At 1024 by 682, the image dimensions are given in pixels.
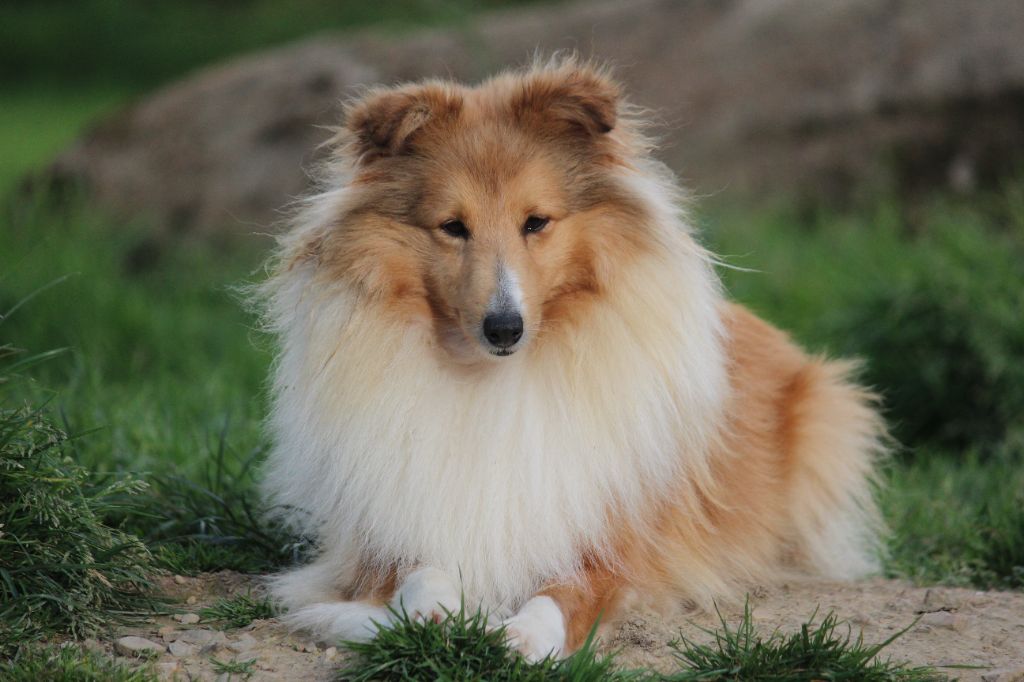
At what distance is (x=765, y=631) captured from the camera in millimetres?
3760

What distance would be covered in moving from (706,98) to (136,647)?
22.0 feet

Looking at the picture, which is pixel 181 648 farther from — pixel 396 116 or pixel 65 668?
pixel 396 116

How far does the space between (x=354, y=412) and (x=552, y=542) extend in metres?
0.72

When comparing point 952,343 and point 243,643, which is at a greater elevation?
point 952,343

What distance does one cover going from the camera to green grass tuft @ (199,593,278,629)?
3826 millimetres

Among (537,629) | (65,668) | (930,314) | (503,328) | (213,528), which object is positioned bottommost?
(213,528)

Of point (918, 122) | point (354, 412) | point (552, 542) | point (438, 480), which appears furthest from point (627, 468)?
point (918, 122)

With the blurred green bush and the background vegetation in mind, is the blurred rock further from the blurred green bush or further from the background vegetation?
the blurred green bush

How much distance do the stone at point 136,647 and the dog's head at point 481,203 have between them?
1193 mm

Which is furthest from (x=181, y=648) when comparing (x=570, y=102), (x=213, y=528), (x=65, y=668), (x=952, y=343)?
(x=952, y=343)

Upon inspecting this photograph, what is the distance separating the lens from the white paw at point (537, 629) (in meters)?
3.44

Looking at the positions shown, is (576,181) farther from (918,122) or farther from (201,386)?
(918,122)

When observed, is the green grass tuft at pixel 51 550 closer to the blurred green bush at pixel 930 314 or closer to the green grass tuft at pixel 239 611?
the green grass tuft at pixel 239 611

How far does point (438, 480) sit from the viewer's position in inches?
151
